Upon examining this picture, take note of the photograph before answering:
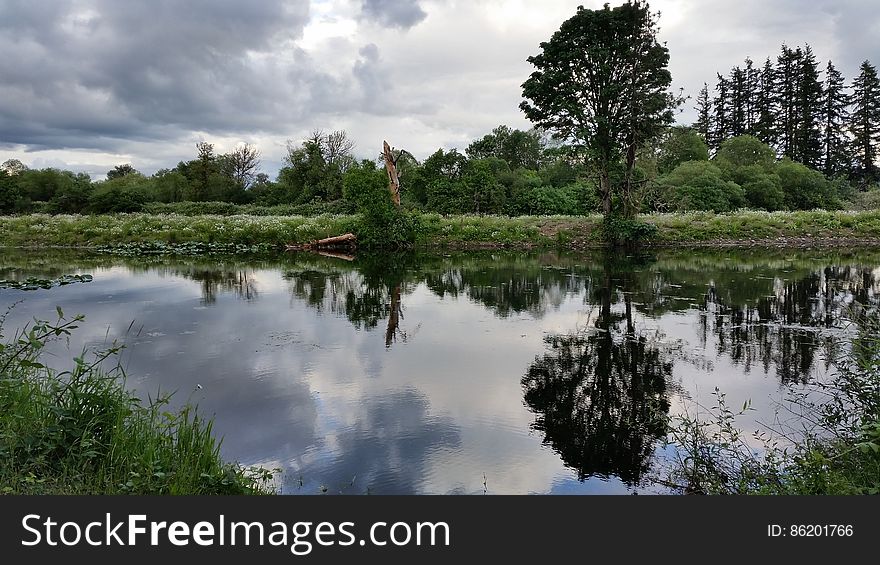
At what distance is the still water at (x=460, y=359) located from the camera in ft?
20.8

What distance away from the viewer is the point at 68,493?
4.42m

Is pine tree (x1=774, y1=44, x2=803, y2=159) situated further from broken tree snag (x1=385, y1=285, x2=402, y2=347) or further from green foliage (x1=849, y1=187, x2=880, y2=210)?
broken tree snag (x1=385, y1=285, x2=402, y2=347)

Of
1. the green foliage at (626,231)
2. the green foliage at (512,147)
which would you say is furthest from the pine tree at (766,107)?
the green foliage at (626,231)

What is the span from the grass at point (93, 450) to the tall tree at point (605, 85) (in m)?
27.3

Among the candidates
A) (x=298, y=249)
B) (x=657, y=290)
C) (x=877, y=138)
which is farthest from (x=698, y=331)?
(x=877, y=138)

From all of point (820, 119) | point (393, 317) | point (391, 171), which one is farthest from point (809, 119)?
point (393, 317)

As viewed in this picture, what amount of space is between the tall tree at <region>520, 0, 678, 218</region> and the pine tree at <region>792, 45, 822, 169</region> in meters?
44.0

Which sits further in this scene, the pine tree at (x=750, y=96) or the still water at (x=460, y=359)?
the pine tree at (x=750, y=96)

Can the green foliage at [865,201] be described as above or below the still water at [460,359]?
above

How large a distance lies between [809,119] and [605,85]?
4731 cm

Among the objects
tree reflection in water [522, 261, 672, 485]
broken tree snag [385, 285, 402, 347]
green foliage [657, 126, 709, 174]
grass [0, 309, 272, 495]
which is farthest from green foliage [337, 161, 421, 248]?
green foliage [657, 126, 709, 174]

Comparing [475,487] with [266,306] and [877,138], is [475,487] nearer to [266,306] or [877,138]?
[266,306]

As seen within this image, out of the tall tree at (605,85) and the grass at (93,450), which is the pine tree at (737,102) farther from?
the grass at (93,450)

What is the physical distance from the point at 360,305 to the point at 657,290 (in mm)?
8725
